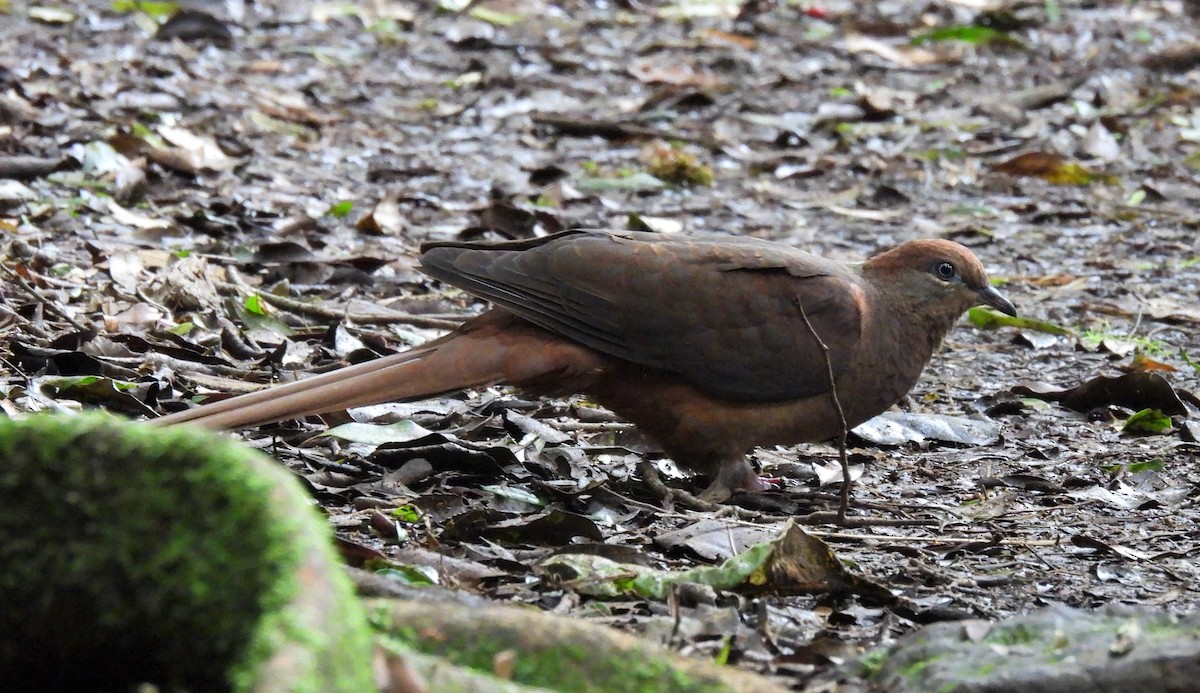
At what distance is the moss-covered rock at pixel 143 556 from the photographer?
1984mm

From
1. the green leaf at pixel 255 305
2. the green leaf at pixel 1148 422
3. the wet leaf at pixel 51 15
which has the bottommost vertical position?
the green leaf at pixel 1148 422

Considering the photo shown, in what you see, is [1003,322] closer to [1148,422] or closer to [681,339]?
Result: [1148,422]

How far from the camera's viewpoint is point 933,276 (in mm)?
5395

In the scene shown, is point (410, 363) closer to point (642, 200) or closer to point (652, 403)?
point (652, 403)

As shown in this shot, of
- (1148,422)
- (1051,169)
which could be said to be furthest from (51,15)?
(1148,422)

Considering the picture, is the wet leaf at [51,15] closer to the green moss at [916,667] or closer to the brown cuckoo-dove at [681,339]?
the brown cuckoo-dove at [681,339]

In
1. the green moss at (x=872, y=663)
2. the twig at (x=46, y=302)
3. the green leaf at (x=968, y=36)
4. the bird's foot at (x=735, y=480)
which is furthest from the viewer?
the green leaf at (x=968, y=36)

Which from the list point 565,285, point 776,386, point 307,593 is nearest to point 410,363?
point 565,285

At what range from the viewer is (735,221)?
27.1ft

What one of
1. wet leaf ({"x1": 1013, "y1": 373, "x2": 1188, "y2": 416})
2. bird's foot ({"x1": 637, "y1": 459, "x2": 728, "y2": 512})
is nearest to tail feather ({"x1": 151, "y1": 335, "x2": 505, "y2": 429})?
bird's foot ({"x1": 637, "y1": 459, "x2": 728, "y2": 512})

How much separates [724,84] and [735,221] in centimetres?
276

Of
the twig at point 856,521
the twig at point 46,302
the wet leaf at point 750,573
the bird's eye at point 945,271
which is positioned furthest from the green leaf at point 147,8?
the wet leaf at point 750,573

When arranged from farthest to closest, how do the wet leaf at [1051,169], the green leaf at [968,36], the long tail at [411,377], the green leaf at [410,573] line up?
the green leaf at [968,36] < the wet leaf at [1051,169] < the long tail at [411,377] < the green leaf at [410,573]

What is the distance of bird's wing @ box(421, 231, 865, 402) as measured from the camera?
188 inches
